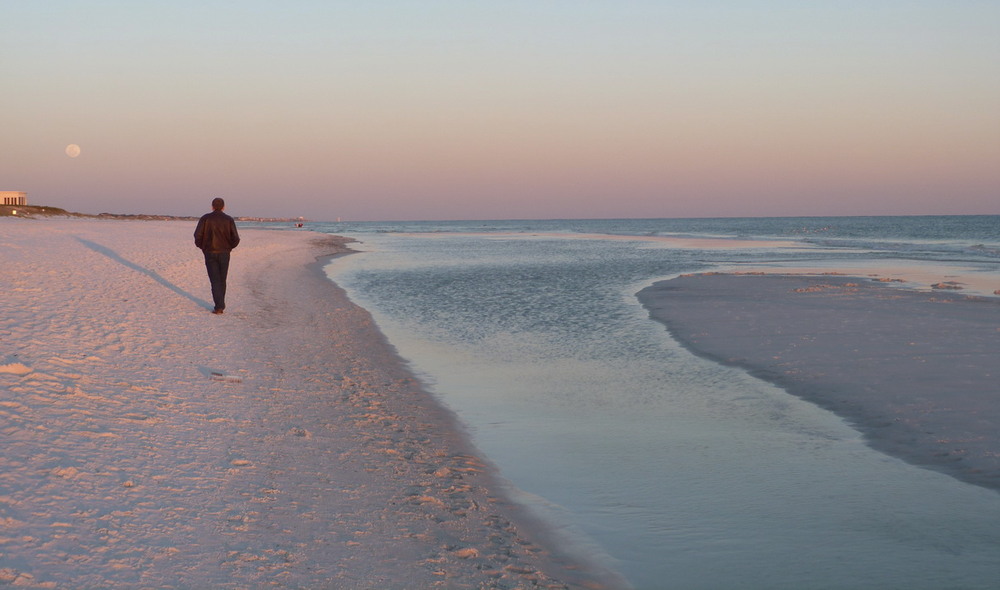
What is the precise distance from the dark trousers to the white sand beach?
6.87 feet

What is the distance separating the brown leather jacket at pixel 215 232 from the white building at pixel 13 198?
12018 centimetres

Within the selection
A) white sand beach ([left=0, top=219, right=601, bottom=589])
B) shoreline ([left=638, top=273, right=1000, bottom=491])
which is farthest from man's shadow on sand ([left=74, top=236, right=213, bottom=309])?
shoreline ([left=638, top=273, right=1000, bottom=491])

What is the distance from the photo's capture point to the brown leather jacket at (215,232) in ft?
44.1

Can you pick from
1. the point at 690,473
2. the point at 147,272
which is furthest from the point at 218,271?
the point at 690,473

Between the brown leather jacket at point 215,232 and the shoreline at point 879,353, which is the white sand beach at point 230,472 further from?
the shoreline at point 879,353

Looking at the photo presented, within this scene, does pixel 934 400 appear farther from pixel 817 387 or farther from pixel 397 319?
pixel 397 319

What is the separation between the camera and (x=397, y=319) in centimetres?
1672

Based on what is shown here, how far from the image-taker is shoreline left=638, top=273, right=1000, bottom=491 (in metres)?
7.34

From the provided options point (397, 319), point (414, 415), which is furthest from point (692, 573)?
point (397, 319)

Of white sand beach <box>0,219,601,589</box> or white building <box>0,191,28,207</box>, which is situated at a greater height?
white building <box>0,191,28,207</box>

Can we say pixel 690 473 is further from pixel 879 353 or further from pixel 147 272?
pixel 147 272

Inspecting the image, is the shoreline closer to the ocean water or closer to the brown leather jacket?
the ocean water

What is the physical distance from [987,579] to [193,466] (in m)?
5.42

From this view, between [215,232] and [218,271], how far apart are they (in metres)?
0.73
